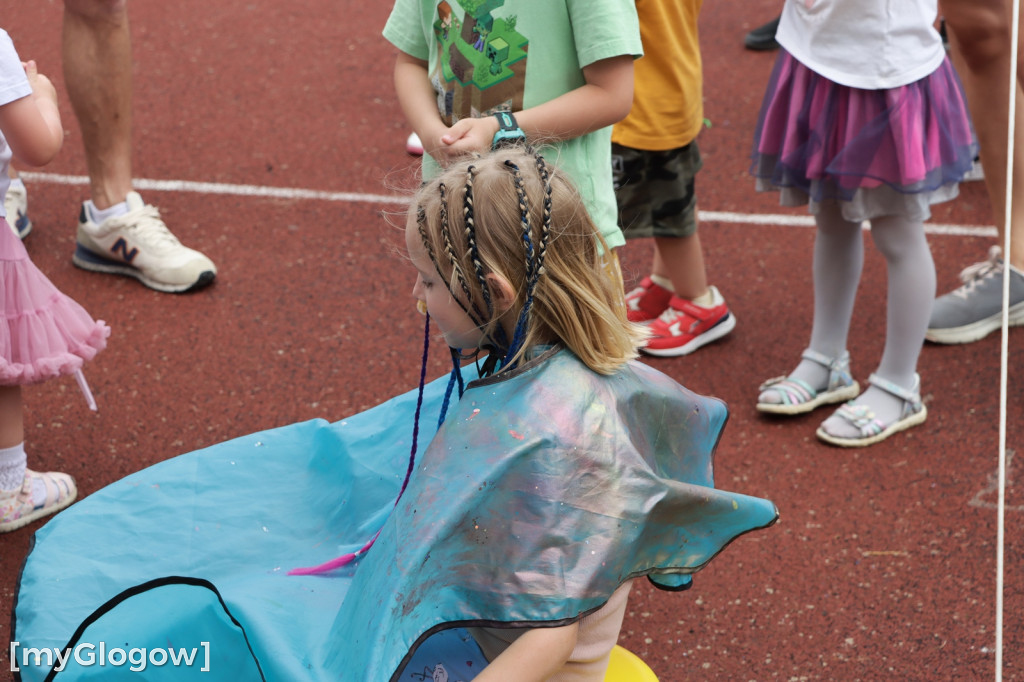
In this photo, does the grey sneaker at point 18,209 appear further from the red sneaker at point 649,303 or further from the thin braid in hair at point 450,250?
the thin braid in hair at point 450,250

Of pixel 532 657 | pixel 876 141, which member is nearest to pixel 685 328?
pixel 876 141

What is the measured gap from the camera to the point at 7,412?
264 centimetres

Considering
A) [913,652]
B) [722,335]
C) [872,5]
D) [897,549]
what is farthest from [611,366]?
[722,335]

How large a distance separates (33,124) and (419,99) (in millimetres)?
873

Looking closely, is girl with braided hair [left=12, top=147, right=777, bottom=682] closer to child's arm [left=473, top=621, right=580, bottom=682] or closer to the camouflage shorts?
child's arm [left=473, top=621, right=580, bottom=682]

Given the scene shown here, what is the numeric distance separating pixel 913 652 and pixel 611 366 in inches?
47.0

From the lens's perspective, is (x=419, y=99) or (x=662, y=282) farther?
(x=662, y=282)

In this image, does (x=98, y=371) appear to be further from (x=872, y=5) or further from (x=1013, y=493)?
(x=1013, y=493)

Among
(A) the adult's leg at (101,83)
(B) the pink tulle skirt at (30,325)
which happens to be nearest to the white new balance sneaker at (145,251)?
(A) the adult's leg at (101,83)

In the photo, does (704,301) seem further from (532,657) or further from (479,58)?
(532,657)

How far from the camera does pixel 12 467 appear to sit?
269 cm

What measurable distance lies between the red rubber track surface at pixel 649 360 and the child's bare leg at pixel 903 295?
0.59 ft

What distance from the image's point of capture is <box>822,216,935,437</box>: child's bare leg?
9.97 feet

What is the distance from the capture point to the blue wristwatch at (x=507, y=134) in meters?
2.23
